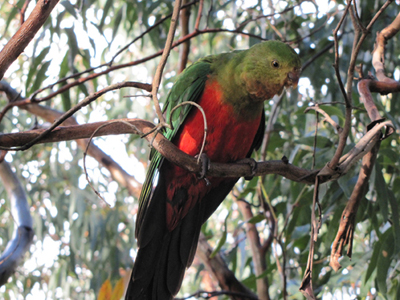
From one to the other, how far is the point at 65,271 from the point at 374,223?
140 inches

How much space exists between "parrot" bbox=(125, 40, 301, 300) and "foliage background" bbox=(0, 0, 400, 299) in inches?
12.2

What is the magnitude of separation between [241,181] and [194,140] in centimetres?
220

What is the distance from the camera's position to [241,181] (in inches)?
171

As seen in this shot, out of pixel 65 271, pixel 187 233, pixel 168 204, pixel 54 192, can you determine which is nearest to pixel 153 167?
pixel 168 204

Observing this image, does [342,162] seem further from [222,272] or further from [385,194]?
[222,272]

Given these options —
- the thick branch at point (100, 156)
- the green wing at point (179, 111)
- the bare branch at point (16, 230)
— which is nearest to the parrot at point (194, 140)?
Answer: the green wing at point (179, 111)

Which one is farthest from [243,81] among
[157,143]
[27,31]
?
[27,31]

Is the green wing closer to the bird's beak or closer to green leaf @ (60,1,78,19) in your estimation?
the bird's beak

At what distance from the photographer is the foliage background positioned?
244cm

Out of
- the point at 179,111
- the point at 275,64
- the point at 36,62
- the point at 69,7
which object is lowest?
the point at 179,111

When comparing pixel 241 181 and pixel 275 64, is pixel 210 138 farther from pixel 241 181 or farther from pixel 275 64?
pixel 241 181

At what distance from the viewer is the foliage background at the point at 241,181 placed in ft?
7.99

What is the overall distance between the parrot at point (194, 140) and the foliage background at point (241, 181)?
1.01ft

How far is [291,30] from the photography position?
3.67 m
